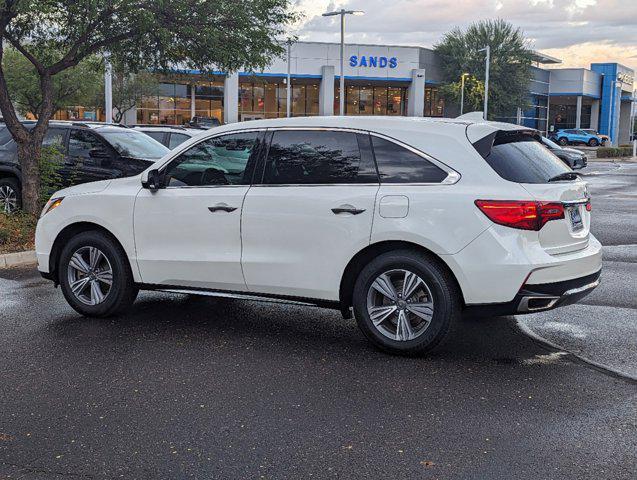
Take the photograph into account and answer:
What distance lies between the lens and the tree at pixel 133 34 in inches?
464

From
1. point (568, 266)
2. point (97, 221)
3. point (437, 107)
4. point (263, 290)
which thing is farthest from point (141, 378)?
point (437, 107)

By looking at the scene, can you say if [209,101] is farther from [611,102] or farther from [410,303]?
[410,303]

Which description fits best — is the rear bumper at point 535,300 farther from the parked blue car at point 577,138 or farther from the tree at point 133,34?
the parked blue car at point 577,138

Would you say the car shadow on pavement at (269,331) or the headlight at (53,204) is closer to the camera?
the car shadow on pavement at (269,331)

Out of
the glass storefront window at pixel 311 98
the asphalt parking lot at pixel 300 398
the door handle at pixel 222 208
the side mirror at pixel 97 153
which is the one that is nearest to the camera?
the asphalt parking lot at pixel 300 398

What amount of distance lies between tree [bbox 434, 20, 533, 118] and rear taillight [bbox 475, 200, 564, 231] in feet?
215

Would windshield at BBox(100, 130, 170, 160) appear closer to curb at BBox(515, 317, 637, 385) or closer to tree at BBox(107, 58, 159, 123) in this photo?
curb at BBox(515, 317, 637, 385)

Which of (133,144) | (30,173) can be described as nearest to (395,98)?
(133,144)

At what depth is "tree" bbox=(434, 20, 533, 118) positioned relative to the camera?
70062 millimetres

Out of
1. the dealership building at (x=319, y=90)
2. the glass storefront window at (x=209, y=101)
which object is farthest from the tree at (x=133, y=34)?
the glass storefront window at (x=209, y=101)

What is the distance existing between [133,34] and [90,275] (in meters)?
6.26

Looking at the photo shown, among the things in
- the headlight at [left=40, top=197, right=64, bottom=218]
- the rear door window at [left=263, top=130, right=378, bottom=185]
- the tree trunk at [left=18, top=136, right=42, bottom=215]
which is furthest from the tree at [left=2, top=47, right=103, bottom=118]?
the rear door window at [left=263, top=130, right=378, bottom=185]

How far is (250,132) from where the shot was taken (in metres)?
6.63

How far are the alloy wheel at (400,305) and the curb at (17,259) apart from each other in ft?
19.9
